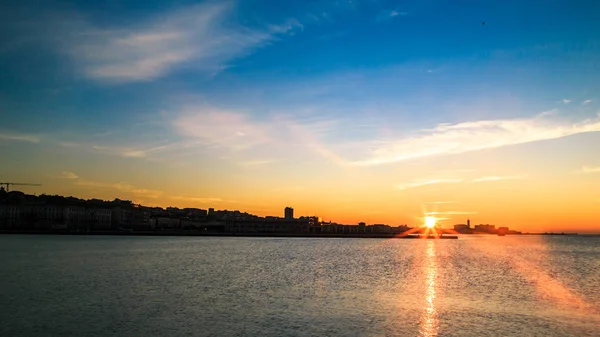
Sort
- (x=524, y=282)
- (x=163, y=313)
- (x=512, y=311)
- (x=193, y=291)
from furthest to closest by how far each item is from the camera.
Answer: (x=524, y=282), (x=193, y=291), (x=512, y=311), (x=163, y=313)

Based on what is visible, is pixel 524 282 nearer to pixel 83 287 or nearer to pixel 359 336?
pixel 359 336

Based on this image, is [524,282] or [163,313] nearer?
[163,313]

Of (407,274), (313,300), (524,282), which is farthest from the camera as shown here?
(407,274)

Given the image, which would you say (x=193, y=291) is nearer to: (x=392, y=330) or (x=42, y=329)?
(x=42, y=329)

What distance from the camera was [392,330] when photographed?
29.2m

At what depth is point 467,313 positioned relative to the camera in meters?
35.2

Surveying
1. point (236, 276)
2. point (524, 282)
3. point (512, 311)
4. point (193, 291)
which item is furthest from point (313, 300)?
point (524, 282)

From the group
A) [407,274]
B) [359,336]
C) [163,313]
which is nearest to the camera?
[359,336]

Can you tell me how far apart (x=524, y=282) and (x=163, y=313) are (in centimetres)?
4356

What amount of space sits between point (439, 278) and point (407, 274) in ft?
19.6

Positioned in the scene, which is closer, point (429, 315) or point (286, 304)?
point (429, 315)

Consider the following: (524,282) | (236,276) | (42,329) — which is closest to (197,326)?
(42,329)

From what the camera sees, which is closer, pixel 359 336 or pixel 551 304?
pixel 359 336

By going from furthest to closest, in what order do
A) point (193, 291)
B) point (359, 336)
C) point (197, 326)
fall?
point (193, 291) → point (197, 326) → point (359, 336)
